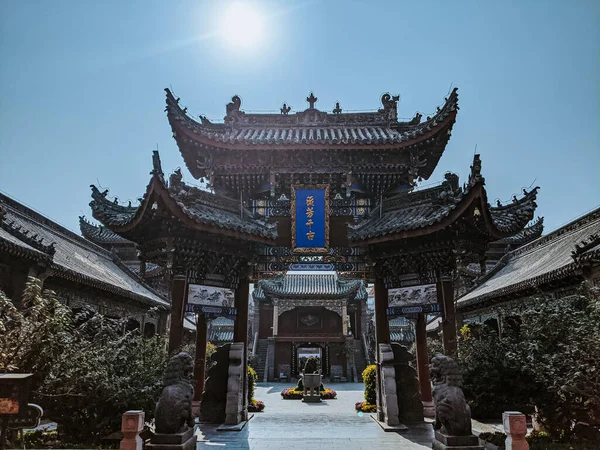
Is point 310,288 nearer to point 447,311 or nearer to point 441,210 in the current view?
point 447,311

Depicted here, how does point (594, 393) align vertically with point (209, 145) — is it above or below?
below

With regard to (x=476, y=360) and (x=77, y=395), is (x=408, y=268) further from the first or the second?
(x=77, y=395)

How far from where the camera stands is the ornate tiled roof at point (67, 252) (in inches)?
531

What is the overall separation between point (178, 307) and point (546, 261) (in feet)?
50.3

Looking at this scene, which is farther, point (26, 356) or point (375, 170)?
point (375, 170)

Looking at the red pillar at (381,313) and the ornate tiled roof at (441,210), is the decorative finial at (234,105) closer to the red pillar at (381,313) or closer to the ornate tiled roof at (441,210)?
the ornate tiled roof at (441,210)

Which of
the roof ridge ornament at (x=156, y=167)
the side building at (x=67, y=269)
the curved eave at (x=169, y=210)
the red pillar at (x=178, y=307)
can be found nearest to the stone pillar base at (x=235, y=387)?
the red pillar at (x=178, y=307)

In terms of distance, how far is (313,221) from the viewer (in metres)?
11.7

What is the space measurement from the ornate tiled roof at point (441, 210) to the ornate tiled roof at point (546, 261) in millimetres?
3171

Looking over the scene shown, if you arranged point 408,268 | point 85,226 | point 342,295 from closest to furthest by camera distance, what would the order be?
point 408,268 < point 85,226 < point 342,295

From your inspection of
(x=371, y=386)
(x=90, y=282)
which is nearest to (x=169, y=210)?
(x=90, y=282)

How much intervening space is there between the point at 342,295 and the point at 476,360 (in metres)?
29.1

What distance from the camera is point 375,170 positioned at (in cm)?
1220

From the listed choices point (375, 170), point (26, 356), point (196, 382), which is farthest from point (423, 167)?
point (26, 356)
